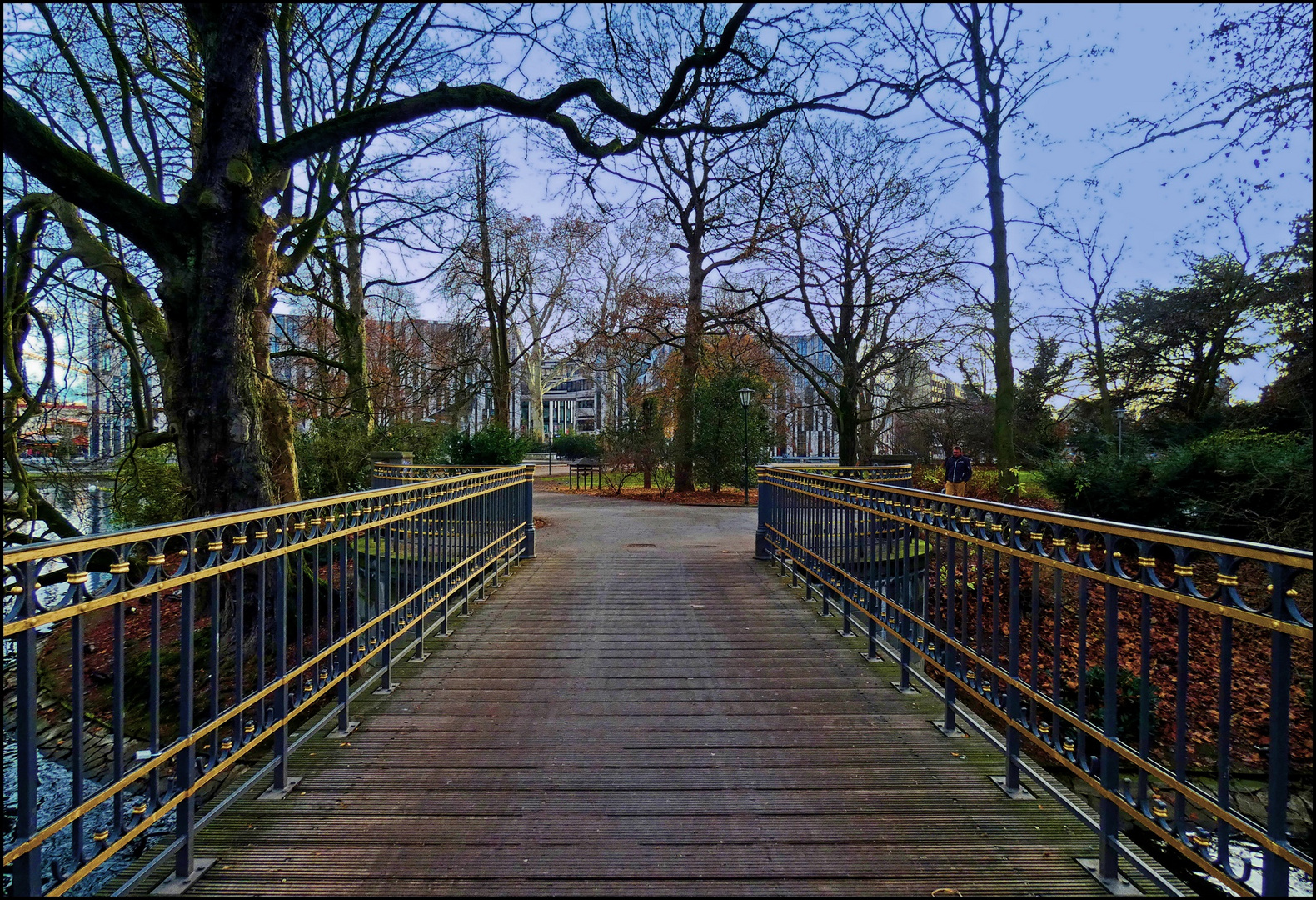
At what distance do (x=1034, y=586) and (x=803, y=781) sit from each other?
4.67 ft

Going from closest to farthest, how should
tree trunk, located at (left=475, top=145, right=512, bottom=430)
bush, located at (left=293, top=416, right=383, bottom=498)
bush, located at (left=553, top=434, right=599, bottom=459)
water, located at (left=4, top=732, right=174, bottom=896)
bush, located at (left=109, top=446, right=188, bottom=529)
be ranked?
water, located at (left=4, top=732, right=174, bottom=896)
bush, located at (left=109, top=446, right=188, bottom=529)
bush, located at (left=293, top=416, right=383, bottom=498)
tree trunk, located at (left=475, top=145, right=512, bottom=430)
bush, located at (left=553, top=434, right=599, bottom=459)

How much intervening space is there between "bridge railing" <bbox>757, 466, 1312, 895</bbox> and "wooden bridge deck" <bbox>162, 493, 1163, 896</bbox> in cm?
37

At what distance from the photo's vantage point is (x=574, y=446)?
47.2 meters

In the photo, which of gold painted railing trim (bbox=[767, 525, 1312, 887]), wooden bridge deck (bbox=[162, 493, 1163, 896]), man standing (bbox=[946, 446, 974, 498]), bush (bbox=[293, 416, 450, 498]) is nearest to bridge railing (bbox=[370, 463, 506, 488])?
bush (bbox=[293, 416, 450, 498])

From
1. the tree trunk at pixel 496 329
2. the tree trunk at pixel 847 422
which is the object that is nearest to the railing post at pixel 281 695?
the tree trunk at pixel 496 329

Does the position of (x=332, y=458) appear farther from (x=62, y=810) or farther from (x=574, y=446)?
(x=574, y=446)

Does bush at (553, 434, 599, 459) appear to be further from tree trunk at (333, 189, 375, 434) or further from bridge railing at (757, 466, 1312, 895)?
bridge railing at (757, 466, 1312, 895)

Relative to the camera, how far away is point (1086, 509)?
40.1 feet

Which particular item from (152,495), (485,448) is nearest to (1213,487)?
(485,448)

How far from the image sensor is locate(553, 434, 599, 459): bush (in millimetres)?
43722

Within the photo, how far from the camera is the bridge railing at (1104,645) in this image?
1.89 meters

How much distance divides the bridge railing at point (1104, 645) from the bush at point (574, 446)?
3657 centimetres

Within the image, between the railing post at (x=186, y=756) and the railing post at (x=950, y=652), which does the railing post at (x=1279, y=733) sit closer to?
the railing post at (x=950, y=652)

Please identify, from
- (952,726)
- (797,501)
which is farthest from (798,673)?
(797,501)
